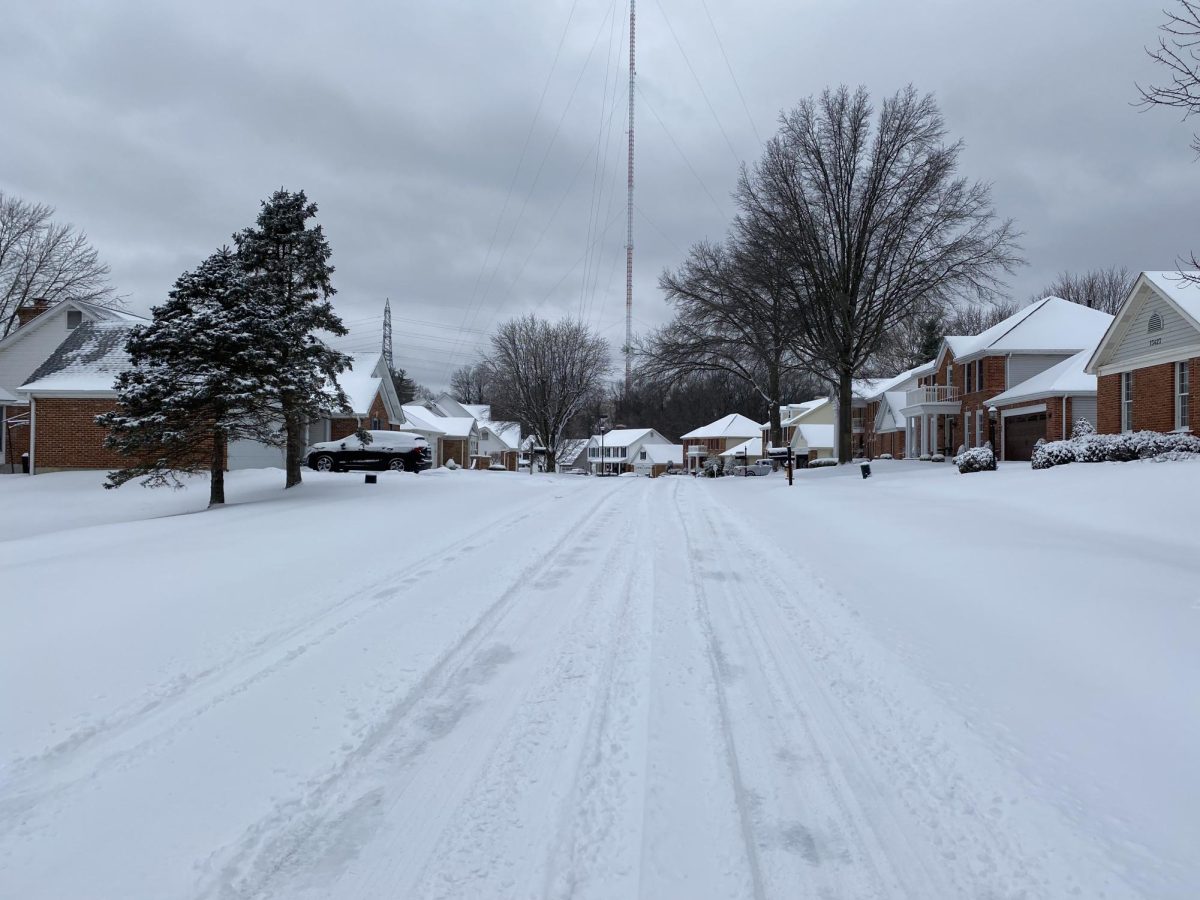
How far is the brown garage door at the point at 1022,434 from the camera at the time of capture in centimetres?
3025

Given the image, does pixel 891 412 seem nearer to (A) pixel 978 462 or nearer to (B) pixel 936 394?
(B) pixel 936 394

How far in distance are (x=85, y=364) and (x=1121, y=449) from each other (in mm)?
33866

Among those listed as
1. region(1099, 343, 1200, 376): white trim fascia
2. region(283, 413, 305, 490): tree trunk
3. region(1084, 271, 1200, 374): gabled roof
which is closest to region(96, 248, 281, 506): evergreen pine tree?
region(283, 413, 305, 490): tree trunk

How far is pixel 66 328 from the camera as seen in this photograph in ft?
98.1

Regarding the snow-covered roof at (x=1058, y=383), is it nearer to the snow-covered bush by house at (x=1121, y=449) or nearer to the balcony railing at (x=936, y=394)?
the balcony railing at (x=936, y=394)

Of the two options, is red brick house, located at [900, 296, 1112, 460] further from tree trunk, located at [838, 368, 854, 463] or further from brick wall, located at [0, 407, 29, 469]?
brick wall, located at [0, 407, 29, 469]

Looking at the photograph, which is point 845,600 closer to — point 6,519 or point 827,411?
point 6,519

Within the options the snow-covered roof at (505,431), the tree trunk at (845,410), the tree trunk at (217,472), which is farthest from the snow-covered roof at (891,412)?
the tree trunk at (217,472)

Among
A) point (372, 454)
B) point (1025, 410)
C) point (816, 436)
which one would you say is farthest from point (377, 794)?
point (816, 436)

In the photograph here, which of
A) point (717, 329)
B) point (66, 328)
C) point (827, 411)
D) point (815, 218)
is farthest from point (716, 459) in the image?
point (66, 328)

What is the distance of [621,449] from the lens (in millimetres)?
93125

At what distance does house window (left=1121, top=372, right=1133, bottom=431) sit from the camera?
23672 millimetres

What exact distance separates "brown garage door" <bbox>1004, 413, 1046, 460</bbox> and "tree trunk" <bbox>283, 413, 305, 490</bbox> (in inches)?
1103

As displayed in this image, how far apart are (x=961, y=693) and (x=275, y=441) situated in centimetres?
1615
